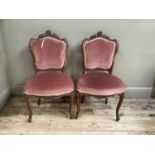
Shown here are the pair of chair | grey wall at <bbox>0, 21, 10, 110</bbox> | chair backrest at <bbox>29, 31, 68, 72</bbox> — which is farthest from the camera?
grey wall at <bbox>0, 21, 10, 110</bbox>

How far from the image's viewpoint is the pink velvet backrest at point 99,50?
2133 mm

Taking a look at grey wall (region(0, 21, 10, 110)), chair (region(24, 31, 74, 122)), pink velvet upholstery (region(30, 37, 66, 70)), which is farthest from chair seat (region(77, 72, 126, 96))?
grey wall (region(0, 21, 10, 110))

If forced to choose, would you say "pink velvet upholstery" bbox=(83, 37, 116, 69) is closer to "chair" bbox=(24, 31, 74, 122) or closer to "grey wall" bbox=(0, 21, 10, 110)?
"chair" bbox=(24, 31, 74, 122)

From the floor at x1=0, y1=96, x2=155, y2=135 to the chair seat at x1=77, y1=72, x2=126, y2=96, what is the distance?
1.27 ft

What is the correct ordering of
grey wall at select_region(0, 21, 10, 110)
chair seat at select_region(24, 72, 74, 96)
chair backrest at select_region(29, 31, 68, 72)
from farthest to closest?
grey wall at select_region(0, 21, 10, 110)
chair backrest at select_region(29, 31, 68, 72)
chair seat at select_region(24, 72, 74, 96)

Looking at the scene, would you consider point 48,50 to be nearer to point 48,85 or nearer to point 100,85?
point 48,85

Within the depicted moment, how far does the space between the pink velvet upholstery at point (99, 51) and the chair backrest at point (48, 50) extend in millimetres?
254

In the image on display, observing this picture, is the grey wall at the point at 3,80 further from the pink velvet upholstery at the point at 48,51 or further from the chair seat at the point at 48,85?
the chair seat at the point at 48,85

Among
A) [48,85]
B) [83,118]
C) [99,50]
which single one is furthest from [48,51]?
[83,118]

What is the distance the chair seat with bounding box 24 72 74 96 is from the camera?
1.90m

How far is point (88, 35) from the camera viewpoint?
2234 millimetres

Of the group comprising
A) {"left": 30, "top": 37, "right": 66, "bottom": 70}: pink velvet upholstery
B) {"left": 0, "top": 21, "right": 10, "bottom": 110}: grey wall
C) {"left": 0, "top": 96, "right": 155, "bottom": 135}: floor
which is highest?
{"left": 30, "top": 37, "right": 66, "bottom": 70}: pink velvet upholstery
